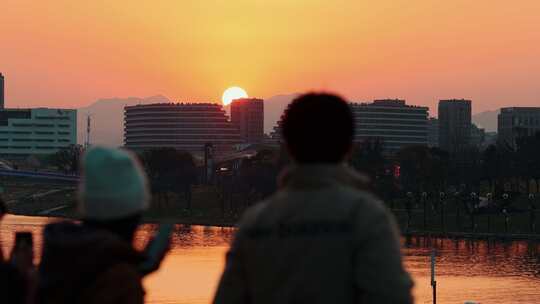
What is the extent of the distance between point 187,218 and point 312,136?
12144 centimetres

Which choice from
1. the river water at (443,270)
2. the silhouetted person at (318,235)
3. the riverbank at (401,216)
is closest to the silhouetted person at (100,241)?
the silhouetted person at (318,235)

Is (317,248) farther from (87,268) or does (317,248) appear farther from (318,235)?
(87,268)

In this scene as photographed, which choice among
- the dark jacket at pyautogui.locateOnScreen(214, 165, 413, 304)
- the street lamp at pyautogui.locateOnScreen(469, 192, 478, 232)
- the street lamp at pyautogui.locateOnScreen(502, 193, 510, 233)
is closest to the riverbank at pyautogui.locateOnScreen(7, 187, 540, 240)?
the street lamp at pyautogui.locateOnScreen(502, 193, 510, 233)

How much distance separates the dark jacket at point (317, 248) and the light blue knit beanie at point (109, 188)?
1.40 feet

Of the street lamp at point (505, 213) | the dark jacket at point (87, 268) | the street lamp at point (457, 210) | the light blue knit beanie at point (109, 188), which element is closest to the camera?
the dark jacket at point (87, 268)

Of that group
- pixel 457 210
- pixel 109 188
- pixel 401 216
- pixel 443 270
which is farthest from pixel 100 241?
pixel 401 216

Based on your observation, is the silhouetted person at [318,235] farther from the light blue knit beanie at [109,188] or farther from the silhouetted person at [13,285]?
the silhouetted person at [13,285]

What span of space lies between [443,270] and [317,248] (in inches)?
2737

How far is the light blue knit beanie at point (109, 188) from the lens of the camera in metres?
4.23

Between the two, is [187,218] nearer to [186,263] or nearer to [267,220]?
[186,263]

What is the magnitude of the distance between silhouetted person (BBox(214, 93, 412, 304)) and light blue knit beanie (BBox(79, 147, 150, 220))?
416 millimetres

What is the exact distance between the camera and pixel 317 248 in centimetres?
388

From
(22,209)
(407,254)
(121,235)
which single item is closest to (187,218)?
(22,209)

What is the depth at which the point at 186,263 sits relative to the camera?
238 feet
